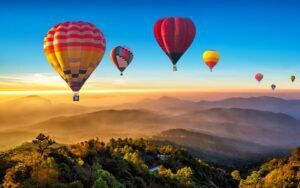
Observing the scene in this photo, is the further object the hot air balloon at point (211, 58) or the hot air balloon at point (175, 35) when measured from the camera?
the hot air balloon at point (211, 58)

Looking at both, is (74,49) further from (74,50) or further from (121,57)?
(121,57)

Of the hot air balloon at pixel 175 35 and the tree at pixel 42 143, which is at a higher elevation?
the hot air balloon at pixel 175 35

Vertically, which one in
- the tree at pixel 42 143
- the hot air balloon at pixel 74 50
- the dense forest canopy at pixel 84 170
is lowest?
the dense forest canopy at pixel 84 170

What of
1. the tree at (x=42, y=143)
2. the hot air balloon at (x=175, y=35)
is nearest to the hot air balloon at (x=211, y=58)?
the hot air balloon at (x=175, y=35)

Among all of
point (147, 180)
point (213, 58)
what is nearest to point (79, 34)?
point (147, 180)

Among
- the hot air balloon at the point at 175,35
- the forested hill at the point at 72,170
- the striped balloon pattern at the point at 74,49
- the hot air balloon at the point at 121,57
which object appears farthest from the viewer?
the hot air balloon at the point at 121,57

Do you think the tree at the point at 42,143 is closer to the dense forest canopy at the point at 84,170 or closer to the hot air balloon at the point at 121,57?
the dense forest canopy at the point at 84,170

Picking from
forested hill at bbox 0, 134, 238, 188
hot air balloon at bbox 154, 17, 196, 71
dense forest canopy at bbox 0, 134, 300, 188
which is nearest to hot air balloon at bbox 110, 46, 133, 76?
dense forest canopy at bbox 0, 134, 300, 188
